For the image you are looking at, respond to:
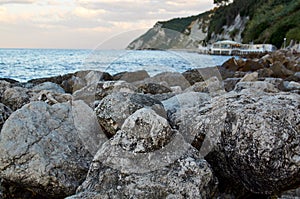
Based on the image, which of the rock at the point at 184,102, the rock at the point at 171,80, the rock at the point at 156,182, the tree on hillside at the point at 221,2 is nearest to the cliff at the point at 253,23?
the tree on hillside at the point at 221,2

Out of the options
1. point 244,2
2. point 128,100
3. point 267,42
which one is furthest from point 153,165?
point 244,2

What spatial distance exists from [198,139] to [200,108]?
47 centimetres

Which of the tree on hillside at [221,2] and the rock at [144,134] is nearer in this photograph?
the rock at [144,134]

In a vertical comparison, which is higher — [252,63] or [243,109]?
[243,109]

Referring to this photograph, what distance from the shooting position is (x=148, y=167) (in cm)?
304

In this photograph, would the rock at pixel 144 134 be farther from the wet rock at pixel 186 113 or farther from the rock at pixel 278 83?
the rock at pixel 278 83

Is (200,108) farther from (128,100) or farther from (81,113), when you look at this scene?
(81,113)

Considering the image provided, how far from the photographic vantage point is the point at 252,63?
59.0 ft

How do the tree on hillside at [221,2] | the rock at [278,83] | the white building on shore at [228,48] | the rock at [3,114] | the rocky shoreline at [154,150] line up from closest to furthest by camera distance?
1. the rocky shoreline at [154,150]
2. the rock at [3,114]
3. the rock at [278,83]
4. the white building on shore at [228,48]
5. the tree on hillside at [221,2]

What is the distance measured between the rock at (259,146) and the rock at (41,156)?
1.31 metres

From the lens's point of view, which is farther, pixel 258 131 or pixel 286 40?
pixel 286 40

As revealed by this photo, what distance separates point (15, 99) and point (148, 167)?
12.5ft

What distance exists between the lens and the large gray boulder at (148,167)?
9.48 feet

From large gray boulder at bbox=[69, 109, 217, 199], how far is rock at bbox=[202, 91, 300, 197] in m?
0.38
